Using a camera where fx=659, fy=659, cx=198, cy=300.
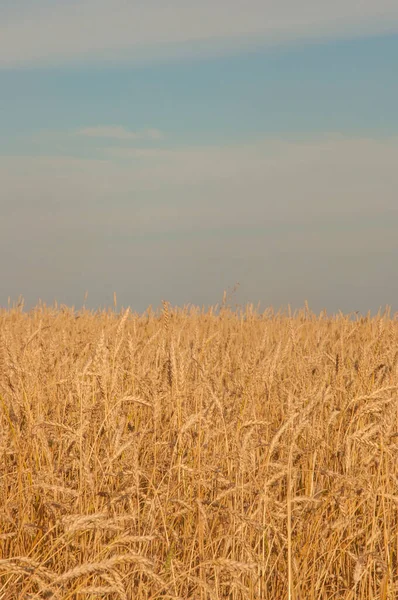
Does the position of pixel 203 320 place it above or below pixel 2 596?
above

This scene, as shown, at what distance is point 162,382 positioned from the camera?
9.81 ft

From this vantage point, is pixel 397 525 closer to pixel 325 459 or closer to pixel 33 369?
pixel 325 459

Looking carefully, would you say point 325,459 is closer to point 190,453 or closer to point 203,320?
point 190,453

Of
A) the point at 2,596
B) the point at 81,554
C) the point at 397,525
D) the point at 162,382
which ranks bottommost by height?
the point at 2,596

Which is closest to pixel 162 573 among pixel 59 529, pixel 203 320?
pixel 59 529

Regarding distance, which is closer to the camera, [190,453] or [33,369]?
[190,453]

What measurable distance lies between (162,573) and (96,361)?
74 cm

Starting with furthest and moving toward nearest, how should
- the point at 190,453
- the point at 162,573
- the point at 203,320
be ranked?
1. the point at 203,320
2. the point at 190,453
3. the point at 162,573

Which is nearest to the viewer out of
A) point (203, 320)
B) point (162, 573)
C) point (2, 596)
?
point (2, 596)

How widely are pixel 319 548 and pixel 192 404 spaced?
1242 mm

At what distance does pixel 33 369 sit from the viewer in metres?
3.21

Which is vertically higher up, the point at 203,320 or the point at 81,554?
the point at 203,320

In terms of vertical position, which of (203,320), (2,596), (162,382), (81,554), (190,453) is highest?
(203,320)

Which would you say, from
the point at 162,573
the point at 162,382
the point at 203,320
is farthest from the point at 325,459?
the point at 203,320
